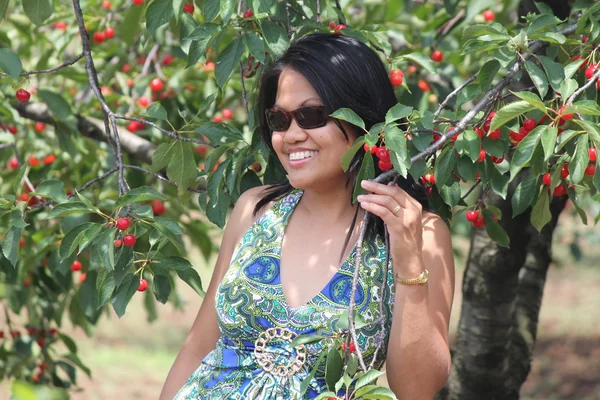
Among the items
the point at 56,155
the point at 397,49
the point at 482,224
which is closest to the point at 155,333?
the point at 56,155

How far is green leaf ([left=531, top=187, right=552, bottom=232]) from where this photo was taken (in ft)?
6.78

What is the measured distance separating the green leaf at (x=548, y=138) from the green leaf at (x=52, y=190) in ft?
3.68

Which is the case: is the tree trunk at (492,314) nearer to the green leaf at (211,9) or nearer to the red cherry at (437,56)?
the red cherry at (437,56)

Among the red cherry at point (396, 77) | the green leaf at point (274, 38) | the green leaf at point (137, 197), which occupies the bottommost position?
the green leaf at point (137, 197)

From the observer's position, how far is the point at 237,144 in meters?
2.53

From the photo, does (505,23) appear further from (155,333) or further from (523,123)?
(155,333)

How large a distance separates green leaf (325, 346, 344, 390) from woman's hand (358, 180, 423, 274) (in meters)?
0.27

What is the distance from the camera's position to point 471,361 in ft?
9.73

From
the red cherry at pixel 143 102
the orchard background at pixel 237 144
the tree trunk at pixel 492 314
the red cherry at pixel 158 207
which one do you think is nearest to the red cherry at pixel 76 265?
the orchard background at pixel 237 144

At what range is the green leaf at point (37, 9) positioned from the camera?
7.82ft

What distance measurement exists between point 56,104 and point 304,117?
142 cm

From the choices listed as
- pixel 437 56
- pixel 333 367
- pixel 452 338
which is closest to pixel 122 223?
pixel 333 367

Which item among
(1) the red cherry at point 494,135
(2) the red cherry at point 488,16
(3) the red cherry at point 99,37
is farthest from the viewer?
(3) the red cherry at point 99,37

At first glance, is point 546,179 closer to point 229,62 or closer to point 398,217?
point 398,217
